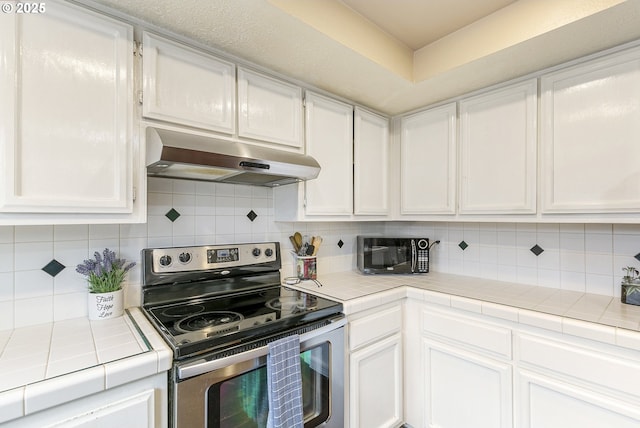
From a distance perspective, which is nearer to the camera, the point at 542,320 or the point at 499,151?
the point at 542,320

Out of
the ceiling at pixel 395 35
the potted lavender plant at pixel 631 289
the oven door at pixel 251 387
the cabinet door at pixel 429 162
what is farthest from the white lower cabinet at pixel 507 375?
the ceiling at pixel 395 35

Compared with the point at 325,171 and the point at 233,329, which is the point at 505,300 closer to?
the point at 325,171

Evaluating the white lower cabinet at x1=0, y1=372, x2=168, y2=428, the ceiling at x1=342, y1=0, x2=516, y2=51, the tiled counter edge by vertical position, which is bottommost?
the white lower cabinet at x1=0, y1=372, x2=168, y2=428

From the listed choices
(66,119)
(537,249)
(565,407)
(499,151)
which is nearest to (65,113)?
(66,119)

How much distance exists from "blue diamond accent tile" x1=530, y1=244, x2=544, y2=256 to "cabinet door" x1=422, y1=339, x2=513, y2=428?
765 millimetres

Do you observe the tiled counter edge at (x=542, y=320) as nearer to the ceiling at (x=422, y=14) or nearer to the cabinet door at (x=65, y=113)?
the ceiling at (x=422, y=14)

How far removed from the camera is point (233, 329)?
1.09 m

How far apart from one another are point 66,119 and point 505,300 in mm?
2001

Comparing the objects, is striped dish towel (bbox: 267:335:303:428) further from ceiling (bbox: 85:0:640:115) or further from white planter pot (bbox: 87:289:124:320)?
ceiling (bbox: 85:0:640:115)

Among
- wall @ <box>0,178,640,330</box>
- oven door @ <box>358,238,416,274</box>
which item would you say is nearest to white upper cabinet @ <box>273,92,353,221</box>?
wall @ <box>0,178,640,330</box>

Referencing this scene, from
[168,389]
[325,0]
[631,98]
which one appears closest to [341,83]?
[325,0]

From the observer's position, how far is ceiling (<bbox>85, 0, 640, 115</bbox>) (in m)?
1.14

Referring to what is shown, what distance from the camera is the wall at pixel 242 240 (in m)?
1.16

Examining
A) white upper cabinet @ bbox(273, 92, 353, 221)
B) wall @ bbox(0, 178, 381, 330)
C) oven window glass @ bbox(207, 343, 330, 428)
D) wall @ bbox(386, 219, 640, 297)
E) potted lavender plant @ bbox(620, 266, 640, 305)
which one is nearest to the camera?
oven window glass @ bbox(207, 343, 330, 428)
